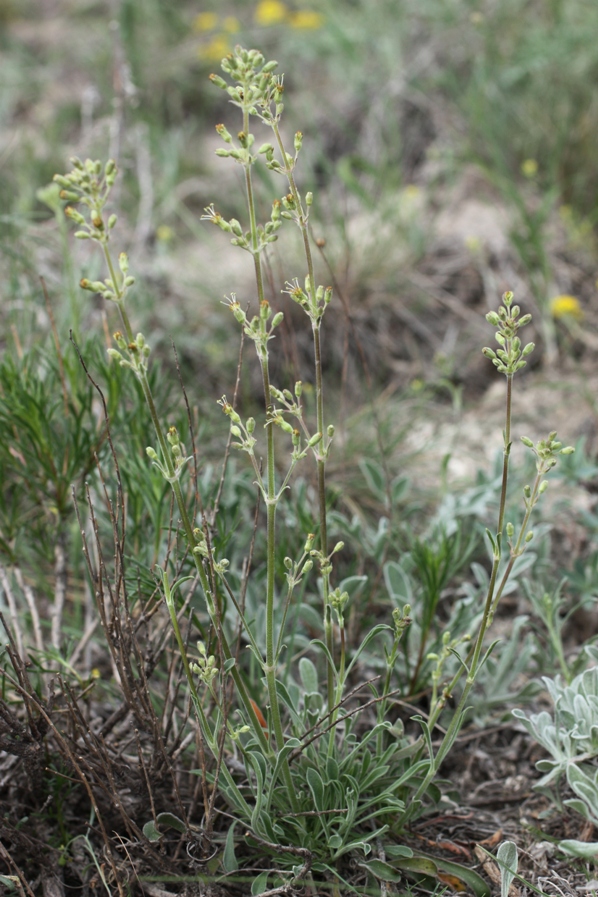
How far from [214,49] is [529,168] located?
2.51 m

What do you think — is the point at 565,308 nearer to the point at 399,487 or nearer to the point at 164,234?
the point at 399,487

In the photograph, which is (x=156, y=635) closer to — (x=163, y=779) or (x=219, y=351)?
(x=163, y=779)

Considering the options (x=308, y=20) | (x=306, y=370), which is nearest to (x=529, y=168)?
(x=306, y=370)

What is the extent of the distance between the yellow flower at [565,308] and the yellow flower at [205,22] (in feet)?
11.5

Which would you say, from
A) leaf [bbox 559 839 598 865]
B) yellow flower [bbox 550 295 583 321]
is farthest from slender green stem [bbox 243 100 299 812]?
yellow flower [bbox 550 295 583 321]

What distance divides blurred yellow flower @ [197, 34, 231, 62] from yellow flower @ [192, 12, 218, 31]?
0.25m

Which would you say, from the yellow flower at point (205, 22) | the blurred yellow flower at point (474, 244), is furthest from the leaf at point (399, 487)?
the yellow flower at point (205, 22)

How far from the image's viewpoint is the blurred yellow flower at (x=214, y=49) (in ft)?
15.7

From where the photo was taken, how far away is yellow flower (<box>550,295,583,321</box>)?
2.94 meters

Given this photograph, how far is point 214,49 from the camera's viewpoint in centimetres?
480

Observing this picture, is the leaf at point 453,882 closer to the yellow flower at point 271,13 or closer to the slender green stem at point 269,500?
the slender green stem at point 269,500

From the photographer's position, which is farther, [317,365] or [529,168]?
[529,168]

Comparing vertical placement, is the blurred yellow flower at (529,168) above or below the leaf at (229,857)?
above

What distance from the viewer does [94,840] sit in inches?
60.3
